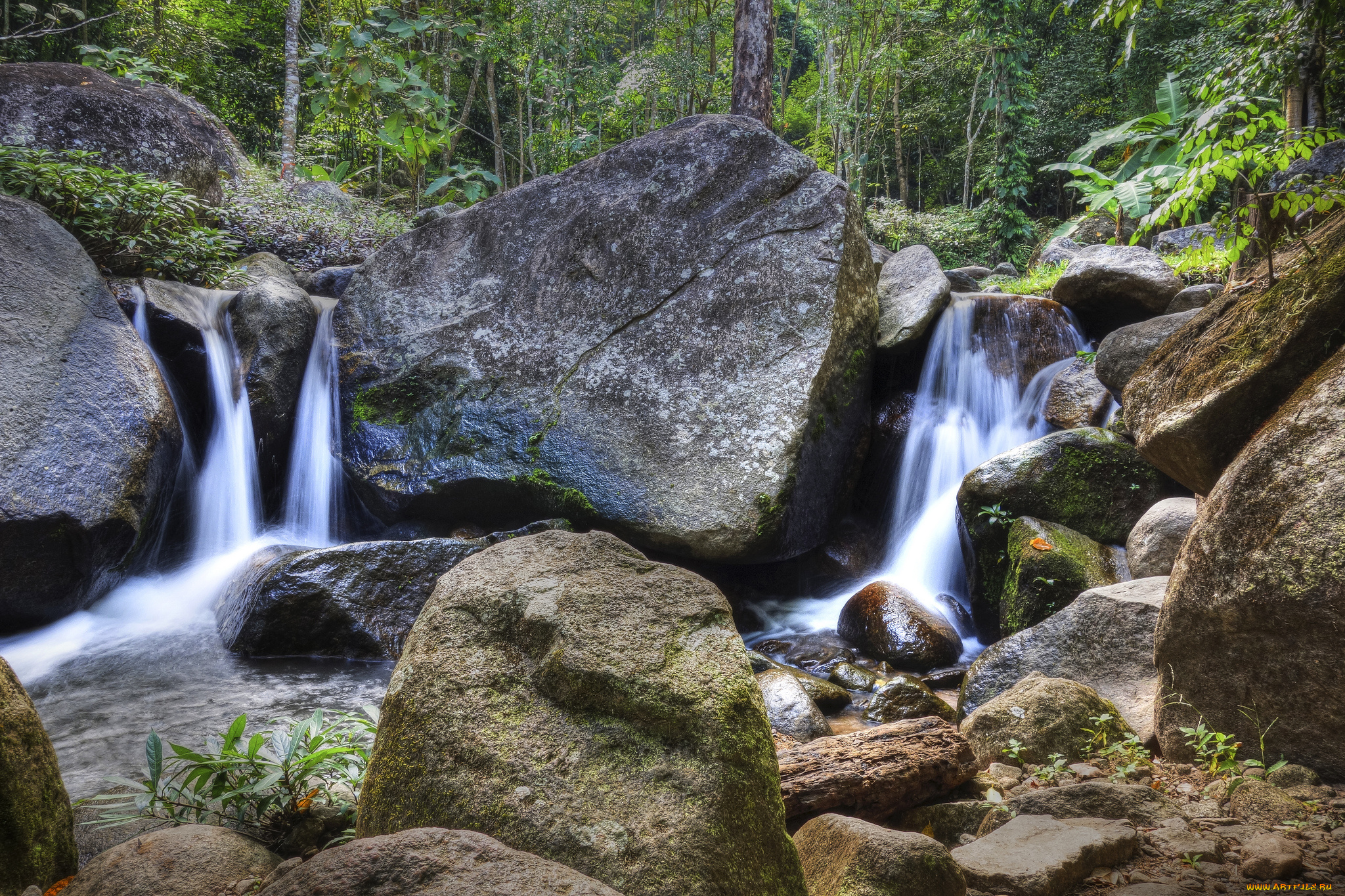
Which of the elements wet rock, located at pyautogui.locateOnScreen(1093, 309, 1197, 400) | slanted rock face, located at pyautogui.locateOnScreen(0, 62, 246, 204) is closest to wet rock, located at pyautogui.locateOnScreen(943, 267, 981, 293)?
wet rock, located at pyautogui.locateOnScreen(1093, 309, 1197, 400)

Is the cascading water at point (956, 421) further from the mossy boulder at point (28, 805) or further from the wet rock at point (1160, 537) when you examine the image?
the mossy boulder at point (28, 805)

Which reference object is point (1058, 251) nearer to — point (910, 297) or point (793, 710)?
point (910, 297)

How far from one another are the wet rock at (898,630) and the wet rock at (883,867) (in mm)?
3795

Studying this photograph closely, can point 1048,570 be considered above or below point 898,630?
above

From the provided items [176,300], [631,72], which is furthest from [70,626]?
[631,72]

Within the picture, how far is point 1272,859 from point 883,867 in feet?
3.49

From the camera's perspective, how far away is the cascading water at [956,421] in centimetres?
698

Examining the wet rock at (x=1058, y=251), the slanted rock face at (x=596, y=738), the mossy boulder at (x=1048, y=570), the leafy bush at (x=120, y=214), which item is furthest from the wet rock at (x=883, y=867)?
the wet rock at (x=1058, y=251)

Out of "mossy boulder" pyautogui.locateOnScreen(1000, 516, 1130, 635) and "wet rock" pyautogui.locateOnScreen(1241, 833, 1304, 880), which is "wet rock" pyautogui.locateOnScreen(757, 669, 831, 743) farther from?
"wet rock" pyautogui.locateOnScreen(1241, 833, 1304, 880)

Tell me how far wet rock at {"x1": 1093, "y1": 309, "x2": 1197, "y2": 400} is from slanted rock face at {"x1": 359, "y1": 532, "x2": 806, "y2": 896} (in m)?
5.99

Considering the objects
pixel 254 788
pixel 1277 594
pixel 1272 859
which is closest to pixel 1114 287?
pixel 1277 594

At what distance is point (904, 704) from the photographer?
4836mm

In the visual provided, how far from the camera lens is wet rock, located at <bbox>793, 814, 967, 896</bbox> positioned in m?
1.96

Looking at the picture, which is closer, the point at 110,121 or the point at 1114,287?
the point at 1114,287
